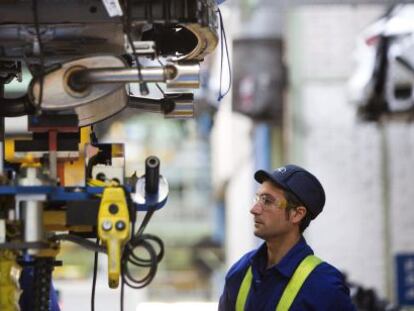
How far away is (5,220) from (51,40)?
0.82 m

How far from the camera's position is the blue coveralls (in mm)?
4629

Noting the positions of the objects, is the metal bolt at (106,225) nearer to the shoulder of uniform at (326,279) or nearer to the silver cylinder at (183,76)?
the silver cylinder at (183,76)

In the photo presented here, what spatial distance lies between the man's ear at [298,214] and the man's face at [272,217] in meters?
0.02

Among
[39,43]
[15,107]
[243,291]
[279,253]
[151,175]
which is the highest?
[39,43]

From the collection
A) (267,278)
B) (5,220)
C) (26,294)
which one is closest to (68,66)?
(5,220)

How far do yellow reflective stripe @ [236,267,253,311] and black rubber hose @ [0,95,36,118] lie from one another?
4.67ft

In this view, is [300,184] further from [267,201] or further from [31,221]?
[31,221]

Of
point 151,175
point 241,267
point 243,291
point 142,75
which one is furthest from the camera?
point 241,267

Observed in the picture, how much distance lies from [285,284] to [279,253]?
0.77ft

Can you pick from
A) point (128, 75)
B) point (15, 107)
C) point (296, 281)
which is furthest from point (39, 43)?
point (296, 281)

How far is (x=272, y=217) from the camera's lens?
4949 mm

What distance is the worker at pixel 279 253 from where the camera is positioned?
474 cm

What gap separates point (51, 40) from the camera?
4160 mm

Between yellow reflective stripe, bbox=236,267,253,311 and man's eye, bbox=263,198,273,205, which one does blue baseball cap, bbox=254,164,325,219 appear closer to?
man's eye, bbox=263,198,273,205
